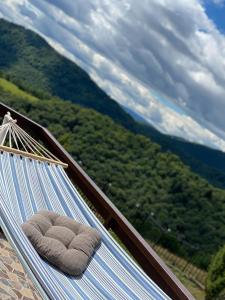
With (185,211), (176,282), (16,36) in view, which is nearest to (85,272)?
(176,282)

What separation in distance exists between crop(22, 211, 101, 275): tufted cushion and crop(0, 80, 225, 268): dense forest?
72.8ft

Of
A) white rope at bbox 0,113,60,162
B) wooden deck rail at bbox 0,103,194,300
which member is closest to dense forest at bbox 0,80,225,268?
wooden deck rail at bbox 0,103,194,300

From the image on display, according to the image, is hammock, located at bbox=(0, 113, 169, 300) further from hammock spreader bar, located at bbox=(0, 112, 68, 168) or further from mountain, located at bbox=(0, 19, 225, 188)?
mountain, located at bbox=(0, 19, 225, 188)

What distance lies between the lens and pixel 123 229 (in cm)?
360

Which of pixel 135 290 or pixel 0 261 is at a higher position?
pixel 135 290

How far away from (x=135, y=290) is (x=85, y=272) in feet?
1.27

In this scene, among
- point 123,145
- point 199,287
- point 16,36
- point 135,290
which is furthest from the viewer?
point 16,36

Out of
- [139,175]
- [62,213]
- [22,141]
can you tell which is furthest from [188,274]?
[139,175]

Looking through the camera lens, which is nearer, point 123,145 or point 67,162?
point 67,162

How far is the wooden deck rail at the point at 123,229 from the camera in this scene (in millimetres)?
2949

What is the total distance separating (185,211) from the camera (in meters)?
31.5

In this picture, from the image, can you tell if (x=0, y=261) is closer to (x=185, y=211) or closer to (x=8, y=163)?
(x=8, y=163)

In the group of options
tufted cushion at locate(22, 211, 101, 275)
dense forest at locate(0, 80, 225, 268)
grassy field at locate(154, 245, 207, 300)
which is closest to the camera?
tufted cushion at locate(22, 211, 101, 275)

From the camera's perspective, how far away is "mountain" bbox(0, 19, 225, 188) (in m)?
86.4
